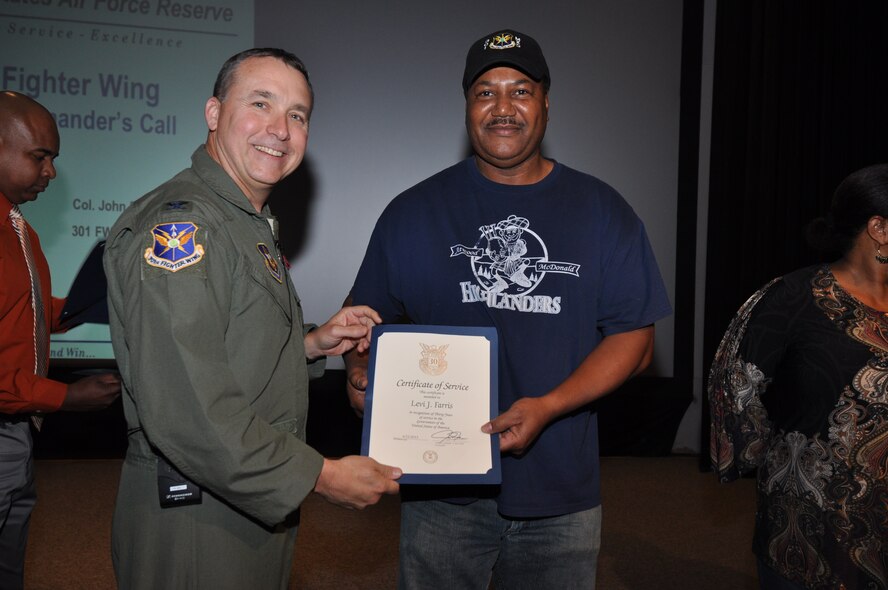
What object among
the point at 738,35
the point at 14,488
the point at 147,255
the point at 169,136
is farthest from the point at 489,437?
the point at 738,35

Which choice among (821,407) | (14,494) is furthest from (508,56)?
(14,494)

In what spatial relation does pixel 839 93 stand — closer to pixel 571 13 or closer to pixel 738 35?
pixel 738 35

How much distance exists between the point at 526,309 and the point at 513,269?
0.33 ft

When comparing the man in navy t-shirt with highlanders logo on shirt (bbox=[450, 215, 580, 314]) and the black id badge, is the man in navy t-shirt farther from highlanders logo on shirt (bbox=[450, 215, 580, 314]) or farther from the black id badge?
the black id badge

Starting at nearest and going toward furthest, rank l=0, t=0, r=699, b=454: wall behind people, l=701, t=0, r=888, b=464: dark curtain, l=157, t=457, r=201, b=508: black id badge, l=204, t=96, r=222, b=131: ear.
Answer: l=157, t=457, r=201, b=508: black id badge
l=204, t=96, r=222, b=131: ear
l=0, t=0, r=699, b=454: wall behind people
l=701, t=0, r=888, b=464: dark curtain

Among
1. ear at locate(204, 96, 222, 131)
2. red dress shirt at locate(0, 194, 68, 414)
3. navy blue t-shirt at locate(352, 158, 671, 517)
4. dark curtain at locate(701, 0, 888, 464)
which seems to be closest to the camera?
ear at locate(204, 96, 222, 131)

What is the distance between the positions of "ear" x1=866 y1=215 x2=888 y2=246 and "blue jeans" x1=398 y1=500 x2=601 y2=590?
1.01 metres

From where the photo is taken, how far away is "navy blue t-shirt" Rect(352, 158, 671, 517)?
1.74 metres

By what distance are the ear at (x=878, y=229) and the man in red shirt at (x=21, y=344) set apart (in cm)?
216

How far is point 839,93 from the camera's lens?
5191 mm

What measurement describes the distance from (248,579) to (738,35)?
504 centimetres

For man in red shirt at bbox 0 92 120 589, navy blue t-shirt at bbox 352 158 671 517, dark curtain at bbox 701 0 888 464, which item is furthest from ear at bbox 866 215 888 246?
dark curtain at bbox 701 0 888 464

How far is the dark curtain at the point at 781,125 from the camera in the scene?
5.12m

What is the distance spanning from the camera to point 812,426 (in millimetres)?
1815
